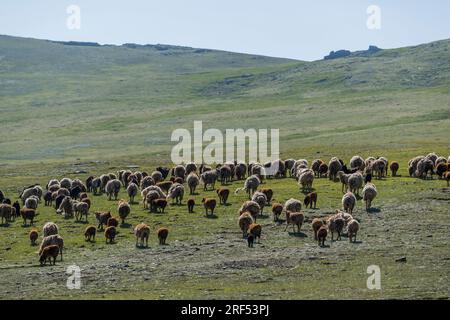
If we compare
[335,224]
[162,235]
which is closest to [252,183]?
[162,235]

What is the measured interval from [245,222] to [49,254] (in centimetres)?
915

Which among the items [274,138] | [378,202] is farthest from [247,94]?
[378,202]

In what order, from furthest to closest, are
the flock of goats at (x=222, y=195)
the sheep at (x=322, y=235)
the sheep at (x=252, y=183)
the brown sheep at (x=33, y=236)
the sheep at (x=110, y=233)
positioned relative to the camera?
the sheep at (x=252, y=183)
the brown sheep at (x=33, y=236)
the sheep at (x=110, y=233)
the flock of goats at (x=222, y=195)
the sheep at (x=322, y=235)

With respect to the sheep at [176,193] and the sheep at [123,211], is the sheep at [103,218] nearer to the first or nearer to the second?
the sheep at [123,211]

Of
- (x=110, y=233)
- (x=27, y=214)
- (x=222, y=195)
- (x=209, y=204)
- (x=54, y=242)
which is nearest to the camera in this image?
(x=54, y=242)

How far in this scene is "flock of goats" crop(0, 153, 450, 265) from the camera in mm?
33656

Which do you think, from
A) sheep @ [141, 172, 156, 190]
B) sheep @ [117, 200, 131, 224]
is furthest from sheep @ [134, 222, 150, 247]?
sheep @ [141, 172, 156, 190]

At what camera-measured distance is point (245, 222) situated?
35.1 metres

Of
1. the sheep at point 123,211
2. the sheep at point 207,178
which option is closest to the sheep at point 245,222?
the sheep at point 123,211

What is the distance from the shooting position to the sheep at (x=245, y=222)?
1380 inches

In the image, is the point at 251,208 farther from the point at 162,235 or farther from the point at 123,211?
the point at 123,211

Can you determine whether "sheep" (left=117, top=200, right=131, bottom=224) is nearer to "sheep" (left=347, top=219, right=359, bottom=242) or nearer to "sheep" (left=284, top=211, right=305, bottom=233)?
"sheep" (left=284, top=211, right=305, bottom=233)

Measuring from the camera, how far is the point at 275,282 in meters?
26.1

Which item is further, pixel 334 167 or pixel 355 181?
pixel 334 167
